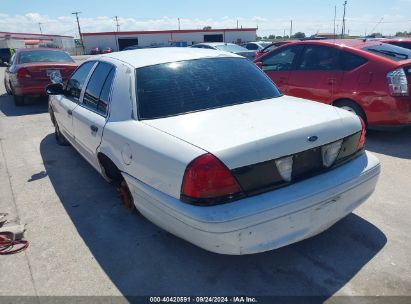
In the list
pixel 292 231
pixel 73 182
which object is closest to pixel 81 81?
pixel 73 182

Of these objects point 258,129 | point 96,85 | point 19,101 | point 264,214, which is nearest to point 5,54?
point 19,101

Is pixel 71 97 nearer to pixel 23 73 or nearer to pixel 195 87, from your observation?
pixel 195 87

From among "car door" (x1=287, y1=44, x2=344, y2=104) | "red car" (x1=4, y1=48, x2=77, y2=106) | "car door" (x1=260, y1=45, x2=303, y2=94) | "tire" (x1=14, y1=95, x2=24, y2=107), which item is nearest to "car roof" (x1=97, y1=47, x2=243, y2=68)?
"car door" (x1=287, y1=44, x2=344, y2=104)

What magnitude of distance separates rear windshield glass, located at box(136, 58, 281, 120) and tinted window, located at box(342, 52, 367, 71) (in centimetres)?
244

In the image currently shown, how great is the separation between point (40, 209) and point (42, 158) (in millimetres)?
1850

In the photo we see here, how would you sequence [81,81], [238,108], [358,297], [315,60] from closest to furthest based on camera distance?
[358,297] < [238,108] < [81,81] < [315,60]

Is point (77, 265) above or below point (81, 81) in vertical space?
below

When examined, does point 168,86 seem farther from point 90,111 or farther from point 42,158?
point 42,158

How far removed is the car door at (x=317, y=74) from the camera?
18.0ft

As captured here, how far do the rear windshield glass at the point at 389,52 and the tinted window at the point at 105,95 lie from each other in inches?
160

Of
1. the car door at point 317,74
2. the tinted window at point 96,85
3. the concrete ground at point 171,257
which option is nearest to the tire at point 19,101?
the concrete ground at point 171,257

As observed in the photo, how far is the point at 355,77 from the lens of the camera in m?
5.21

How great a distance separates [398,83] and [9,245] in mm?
5100

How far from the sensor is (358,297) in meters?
2.26
